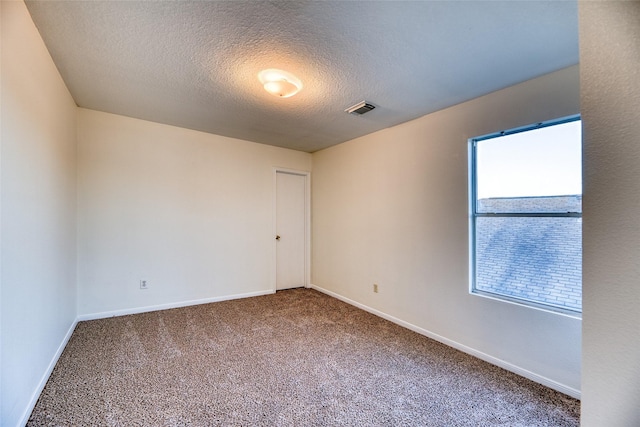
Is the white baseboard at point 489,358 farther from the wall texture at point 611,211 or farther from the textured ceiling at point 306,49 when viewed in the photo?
the textured ceiling at point 306,49

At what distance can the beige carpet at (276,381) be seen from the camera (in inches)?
69.1

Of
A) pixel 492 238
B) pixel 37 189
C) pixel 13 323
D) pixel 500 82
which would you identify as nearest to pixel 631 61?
pixel 500 82

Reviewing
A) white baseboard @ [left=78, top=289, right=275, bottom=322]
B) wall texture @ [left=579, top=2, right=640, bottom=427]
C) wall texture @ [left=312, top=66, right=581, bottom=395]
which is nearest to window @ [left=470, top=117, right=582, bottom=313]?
wall texture @ [left=312, top=66, right=581, bottom=395]

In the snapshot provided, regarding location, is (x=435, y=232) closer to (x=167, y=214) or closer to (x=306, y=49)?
(x=306, y=49)

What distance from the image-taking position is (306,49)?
1929 millimetres

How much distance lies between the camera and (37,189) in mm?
1914

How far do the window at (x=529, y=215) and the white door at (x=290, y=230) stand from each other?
2.99m

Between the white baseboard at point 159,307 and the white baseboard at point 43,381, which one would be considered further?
the white baseboard at point 159,307

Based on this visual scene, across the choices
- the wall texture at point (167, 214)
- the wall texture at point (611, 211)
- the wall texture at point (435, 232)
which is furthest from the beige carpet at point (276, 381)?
the wall texture at point (611, 211)

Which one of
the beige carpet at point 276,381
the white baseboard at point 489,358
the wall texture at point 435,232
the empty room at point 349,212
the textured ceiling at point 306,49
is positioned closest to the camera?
the empty room at point 349,212

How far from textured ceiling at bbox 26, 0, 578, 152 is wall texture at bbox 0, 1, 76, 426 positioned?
27 cm

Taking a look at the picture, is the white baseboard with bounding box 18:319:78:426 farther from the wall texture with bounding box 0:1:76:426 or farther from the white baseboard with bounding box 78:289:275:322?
the white baseboard with bounding box 78:289:275:322

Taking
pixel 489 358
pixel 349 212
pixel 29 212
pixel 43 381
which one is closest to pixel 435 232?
pixel 489 358

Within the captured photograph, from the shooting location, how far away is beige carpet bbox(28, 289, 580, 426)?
1.75 meters
